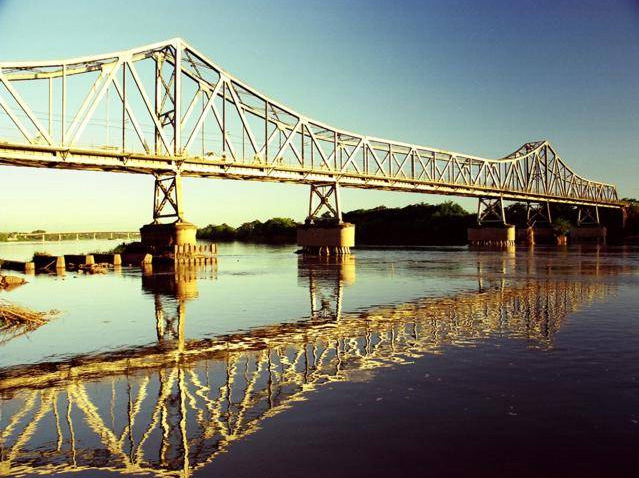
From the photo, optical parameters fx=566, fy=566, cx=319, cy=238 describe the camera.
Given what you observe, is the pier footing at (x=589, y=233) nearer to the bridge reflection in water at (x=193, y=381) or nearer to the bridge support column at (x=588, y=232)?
the bridge support column at (x=588, y=232)

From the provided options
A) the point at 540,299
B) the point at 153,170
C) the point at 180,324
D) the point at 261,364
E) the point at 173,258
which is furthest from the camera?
the point at 153,170

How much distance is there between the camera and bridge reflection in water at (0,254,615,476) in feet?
27.2

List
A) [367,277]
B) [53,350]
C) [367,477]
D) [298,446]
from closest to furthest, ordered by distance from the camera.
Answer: [367,477] < [298,446] < [53,350] < [367,277]

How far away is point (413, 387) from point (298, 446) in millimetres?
3740

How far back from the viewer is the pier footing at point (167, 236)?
178ft

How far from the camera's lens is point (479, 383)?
11.7 meters

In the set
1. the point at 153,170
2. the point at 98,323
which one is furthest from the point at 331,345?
the point at 153,170

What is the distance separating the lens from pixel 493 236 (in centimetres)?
12331

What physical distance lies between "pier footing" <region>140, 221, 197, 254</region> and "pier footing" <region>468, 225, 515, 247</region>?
3250 inches

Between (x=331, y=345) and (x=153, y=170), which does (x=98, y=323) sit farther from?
(x=153, y=170)

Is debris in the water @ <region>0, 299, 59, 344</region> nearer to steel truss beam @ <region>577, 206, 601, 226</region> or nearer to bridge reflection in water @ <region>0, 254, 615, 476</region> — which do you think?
bridge reflection in water @ <region>0, 254, 615, 476</region>

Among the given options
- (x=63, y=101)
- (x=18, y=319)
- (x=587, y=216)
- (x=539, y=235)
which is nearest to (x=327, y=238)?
(x=63, y=101)

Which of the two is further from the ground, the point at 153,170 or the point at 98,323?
the point at 153,170

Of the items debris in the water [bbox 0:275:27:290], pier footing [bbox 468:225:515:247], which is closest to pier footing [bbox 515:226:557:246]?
pier footing [bbox 468:225:515:247]
